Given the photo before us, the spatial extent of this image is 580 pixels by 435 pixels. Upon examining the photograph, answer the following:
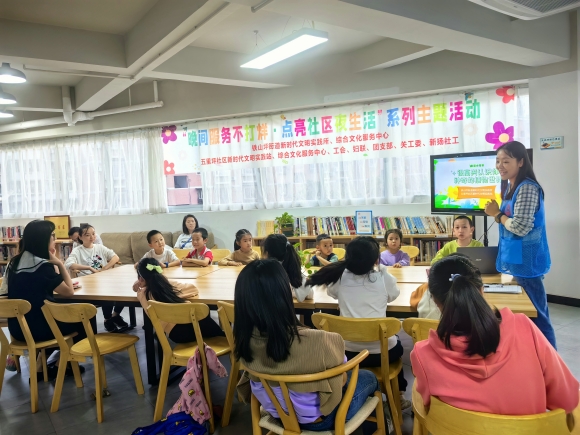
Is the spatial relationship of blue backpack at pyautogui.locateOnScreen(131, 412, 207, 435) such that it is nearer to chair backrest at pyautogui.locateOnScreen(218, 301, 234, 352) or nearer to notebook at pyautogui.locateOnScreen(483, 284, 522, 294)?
chair backrest at pyautogui.locateOnScreen(218, 301, 234, 352)

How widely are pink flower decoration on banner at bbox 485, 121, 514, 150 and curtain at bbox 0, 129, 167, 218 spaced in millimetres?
4769

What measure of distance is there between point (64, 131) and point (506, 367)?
7715mm

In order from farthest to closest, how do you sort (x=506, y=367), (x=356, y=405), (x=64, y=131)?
(x=64, y=131)
(x=356, y=405)
(x=506, y=367)

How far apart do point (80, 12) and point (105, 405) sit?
11.3 ft

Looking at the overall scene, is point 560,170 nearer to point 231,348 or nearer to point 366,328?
point 366,328

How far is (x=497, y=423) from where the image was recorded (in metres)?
1.29

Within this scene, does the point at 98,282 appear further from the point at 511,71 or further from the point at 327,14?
the point at 511,71

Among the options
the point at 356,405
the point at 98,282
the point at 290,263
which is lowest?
the point at 356,405

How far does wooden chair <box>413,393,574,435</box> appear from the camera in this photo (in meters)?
1.27

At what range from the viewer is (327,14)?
322 centimetres

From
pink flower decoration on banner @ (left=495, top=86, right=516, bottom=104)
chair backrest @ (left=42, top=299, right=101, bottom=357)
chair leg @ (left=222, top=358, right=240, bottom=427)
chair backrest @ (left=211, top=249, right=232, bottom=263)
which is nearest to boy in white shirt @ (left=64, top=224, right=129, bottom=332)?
chair backrest @ (left=211, top=249, right=232, bottom=263)

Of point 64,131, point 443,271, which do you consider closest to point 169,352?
point 443,271

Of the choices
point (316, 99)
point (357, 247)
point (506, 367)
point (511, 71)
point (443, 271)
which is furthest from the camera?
point (316, 99)

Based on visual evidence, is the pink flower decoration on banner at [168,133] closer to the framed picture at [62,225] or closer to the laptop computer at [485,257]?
Answer: the framed picture at [62,225]
